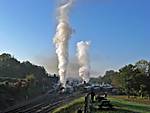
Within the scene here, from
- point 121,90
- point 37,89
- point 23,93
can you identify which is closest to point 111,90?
point 121,90

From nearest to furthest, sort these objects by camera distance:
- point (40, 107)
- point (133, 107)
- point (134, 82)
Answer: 1. point (133, 107)
2. point (40, 107)
3. point (134, 82)

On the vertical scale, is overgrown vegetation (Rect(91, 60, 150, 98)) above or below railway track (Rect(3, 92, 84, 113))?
above

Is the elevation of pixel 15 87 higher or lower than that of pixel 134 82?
lower

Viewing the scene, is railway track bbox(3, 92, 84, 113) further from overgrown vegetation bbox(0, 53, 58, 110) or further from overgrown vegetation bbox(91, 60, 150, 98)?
overgrown vegetation bbox(91, 60, 150, 98)

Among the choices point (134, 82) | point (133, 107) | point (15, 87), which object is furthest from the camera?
point (134, 82)

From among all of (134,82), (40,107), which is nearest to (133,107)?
(40,107)

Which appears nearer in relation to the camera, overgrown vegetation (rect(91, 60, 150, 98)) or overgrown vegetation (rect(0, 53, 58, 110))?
overgrown vegetation (rect(0, 53, 58, 110))

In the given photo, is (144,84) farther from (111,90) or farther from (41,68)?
(41,68)

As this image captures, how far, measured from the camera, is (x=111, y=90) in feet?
438

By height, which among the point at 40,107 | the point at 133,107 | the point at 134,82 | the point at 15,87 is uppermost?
the point at 134,82

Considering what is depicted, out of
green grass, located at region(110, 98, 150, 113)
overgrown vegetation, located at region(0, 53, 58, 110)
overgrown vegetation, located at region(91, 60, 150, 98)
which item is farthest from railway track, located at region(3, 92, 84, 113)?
overgrown vegetation, located at region(91, 60, 150, 98)

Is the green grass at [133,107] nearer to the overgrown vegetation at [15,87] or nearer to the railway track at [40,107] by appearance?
the railway track at [40,107]

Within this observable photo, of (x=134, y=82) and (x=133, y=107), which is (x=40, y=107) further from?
(x=134, y=82)

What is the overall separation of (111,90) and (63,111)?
3142 inches
